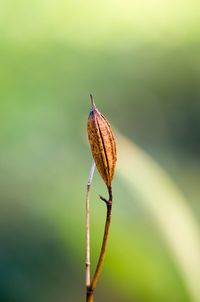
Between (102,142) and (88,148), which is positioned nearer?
(102,142)

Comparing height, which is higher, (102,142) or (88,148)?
(88,148)

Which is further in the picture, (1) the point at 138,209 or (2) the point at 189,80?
(2) the point at 189,80

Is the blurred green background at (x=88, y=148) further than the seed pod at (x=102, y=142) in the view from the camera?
Yes

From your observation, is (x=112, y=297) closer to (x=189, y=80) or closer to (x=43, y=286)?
(x=43, y=286)

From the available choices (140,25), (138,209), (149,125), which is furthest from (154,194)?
(140,25)
